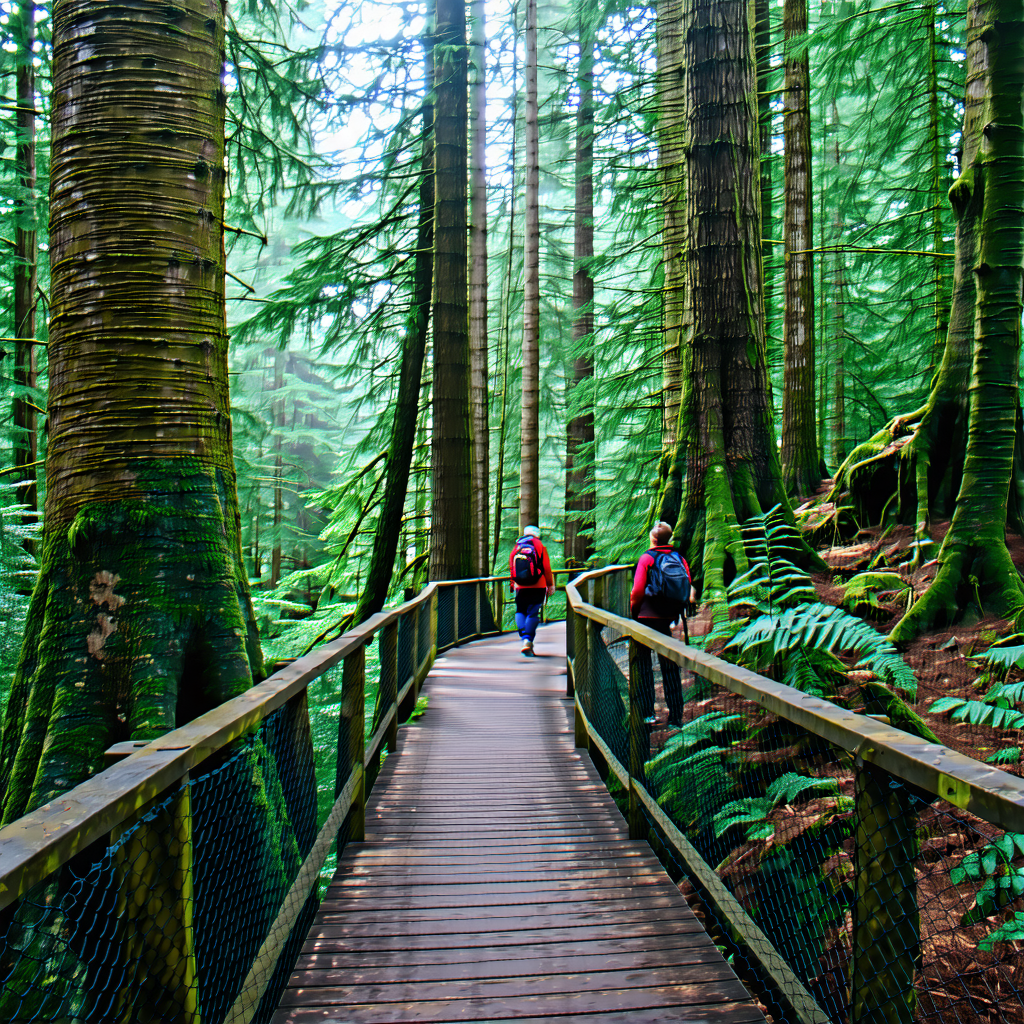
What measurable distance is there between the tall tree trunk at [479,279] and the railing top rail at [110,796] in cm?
1148

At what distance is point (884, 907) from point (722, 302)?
6145mm

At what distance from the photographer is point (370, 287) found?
12.8m

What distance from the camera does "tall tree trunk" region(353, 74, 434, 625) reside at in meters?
12.0

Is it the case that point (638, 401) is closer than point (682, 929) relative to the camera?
No

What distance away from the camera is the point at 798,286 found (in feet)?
38.4

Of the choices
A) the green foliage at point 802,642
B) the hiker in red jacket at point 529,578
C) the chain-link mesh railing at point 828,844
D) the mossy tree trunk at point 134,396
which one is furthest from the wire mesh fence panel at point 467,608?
the mossy tree trunk at point 134,396

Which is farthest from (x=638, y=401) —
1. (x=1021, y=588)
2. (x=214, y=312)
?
(x=214, y=312)

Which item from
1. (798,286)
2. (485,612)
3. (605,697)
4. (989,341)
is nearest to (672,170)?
(798,286)

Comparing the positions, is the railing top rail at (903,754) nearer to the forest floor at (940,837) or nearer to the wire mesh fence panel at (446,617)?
the forest floor at (940,837)

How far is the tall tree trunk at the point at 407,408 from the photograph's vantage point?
12031 mm

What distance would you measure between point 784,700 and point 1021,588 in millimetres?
4364

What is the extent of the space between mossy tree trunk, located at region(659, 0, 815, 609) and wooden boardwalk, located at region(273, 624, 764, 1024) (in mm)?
3007

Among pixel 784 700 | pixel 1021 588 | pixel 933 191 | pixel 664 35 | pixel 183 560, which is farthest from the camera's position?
pixel 933 191

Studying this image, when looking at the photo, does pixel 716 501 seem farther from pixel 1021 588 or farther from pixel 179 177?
pixel 179 177
